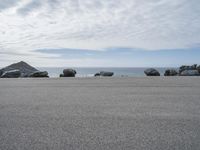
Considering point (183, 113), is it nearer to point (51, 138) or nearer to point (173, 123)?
point (173, 123)

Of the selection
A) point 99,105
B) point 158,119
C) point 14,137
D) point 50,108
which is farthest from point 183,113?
point 14,137

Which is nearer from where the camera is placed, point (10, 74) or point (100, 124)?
point (100, 124)

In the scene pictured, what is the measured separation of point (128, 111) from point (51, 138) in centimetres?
202

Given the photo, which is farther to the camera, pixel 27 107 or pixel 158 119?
pixel 27 107

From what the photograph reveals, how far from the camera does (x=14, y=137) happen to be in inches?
144

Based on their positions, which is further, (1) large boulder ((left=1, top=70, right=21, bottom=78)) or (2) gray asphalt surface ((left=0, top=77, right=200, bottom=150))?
(1) large boulder ((left=1, top=70, right=21, bottom=78))

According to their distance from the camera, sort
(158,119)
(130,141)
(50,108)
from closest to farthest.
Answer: (130,141)
(158,119)
(50,108)

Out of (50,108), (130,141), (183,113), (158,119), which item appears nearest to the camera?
(130,141)

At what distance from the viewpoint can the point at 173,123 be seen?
433 cm

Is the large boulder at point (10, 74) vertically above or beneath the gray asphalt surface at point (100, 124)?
above

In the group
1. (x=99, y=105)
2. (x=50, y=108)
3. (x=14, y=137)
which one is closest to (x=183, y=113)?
(x=99, y=105)

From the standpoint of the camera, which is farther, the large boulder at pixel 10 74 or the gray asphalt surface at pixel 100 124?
the large boulder at pixel 10 74

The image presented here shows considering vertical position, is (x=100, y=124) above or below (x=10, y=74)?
below

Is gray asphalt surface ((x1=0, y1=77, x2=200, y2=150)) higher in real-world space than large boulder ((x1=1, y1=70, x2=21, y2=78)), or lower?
lower
